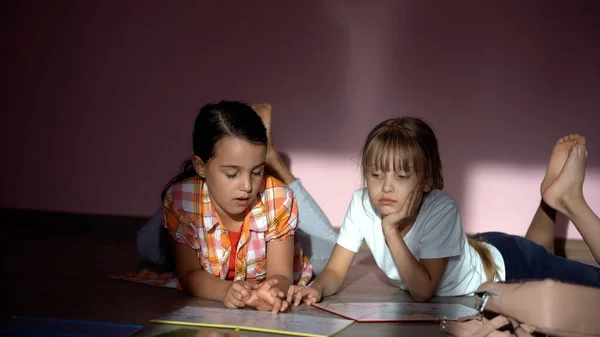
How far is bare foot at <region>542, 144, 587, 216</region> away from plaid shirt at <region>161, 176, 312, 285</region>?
3.07 feet

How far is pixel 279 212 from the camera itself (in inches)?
96.6

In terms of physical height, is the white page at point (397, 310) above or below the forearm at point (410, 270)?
below

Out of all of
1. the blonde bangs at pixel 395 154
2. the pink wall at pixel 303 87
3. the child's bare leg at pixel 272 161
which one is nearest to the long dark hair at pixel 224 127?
the blonde bangs at pixel 395 154

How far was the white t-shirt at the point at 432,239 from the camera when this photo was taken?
244 cm

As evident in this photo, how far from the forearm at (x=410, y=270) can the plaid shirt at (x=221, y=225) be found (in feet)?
1.01

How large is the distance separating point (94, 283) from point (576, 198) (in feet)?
5.08

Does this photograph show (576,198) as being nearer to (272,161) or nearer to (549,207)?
(549,207)

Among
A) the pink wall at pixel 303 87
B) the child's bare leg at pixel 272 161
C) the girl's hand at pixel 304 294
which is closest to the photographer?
the girl's hand at pixel 304 294

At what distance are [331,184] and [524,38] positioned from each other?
100 cm

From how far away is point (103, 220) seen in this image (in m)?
3.84

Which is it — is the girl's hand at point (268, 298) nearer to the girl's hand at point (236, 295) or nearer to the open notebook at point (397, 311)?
the girl's hand at point (236, 295)

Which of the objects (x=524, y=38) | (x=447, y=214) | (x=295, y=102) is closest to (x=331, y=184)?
(x=295, y=102)

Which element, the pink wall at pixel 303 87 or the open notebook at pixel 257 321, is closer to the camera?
the open notebook at pixel 257 321

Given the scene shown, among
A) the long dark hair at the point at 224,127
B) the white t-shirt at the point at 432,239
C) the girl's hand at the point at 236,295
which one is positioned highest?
the long dark hair at the point at 224,127
